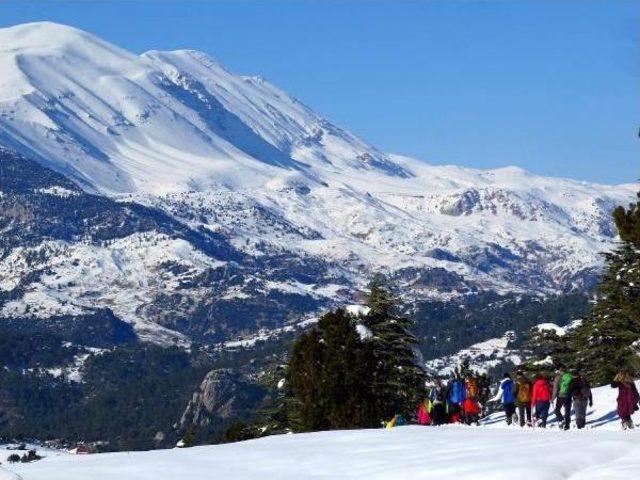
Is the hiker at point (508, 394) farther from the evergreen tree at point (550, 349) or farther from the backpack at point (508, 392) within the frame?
the evergreen tree at point (550, 349)

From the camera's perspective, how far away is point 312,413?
65.4 metres

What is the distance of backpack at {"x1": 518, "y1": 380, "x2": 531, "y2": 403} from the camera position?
4922 cm

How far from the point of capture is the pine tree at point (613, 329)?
7250 centimetres

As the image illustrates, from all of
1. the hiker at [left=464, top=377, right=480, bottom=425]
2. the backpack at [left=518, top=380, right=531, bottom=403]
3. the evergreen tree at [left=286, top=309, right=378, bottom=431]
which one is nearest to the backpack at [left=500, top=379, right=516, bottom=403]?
the backpack at [left=518, top=380, right=531, bottom=403]

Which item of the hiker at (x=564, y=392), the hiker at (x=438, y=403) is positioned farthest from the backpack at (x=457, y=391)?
the hiker at (x=564, y=392)

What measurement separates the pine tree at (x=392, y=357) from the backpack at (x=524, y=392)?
1825cm

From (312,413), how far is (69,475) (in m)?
29.9

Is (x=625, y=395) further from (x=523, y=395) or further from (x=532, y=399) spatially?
(x=523, y=395)

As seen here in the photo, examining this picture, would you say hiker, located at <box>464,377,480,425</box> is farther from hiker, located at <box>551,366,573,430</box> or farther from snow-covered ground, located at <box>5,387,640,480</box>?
hiker, located at <box>551,366,573,430</box>

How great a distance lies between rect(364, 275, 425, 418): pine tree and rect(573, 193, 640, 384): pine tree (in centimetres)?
1061

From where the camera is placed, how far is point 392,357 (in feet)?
229

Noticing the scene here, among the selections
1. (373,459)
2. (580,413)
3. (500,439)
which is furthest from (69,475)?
(580,413)

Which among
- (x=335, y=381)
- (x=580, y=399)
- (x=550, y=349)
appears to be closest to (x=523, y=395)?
(x=580, y=399)

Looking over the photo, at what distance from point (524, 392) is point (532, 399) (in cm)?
60
